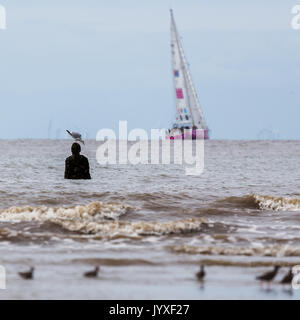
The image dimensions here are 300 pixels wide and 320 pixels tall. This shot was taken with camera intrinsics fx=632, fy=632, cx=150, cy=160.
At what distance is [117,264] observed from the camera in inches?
405

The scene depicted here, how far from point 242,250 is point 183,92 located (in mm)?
102450

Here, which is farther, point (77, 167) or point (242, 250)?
point (77, 167)

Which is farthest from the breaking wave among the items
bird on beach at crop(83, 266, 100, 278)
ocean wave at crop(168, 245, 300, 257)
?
bird on beach at crop(83, 266, 100, 278)

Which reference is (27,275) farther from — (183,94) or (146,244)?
(183,94)

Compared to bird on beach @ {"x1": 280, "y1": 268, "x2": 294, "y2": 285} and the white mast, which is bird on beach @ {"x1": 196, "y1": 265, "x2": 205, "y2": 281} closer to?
bird on beach @ {"x1": 280, "y1": 268, "x2": 294, "y2": 285}

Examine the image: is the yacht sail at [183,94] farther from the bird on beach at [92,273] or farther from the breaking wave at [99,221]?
the bird on beach at [92,273]

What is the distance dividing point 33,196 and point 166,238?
9.52m

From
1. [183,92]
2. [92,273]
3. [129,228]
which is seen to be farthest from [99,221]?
[183,92]

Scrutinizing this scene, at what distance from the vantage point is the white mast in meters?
110

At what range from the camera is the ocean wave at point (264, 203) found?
19688mm

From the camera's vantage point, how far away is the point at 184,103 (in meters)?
115
